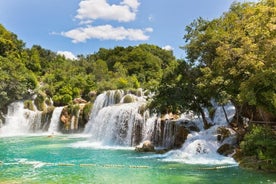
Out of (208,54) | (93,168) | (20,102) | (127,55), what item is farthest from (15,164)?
→ (127,55)

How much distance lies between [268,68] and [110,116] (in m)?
15.2

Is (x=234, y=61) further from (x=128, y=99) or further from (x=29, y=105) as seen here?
(x=29, y=105)

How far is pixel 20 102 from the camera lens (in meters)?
34.9

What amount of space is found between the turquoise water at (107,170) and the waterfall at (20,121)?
14503mm

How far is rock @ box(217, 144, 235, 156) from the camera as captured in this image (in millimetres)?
15930

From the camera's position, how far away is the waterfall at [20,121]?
33.0m

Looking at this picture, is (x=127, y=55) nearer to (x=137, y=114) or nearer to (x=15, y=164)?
(x=137, y=114)

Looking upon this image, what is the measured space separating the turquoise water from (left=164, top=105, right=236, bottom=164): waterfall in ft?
3.28

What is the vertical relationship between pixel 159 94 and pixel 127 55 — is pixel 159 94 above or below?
below

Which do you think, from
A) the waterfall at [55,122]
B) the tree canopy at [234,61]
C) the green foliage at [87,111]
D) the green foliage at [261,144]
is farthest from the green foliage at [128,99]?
the green foliage at [261,144]

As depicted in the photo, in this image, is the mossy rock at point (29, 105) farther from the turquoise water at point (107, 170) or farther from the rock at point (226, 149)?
the rock at point (226, 149)

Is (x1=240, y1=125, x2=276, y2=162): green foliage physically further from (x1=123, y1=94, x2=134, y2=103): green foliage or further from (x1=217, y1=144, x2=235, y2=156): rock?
(x1=123, y1=94, x2=134, y2=103): green foliage

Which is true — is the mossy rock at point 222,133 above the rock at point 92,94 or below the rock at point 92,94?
below

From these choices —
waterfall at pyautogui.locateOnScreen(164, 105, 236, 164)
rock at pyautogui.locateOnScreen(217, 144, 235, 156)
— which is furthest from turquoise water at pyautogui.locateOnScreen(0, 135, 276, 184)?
rock at pyautogui.locateOnScreen(217, 144, 235, 156)
